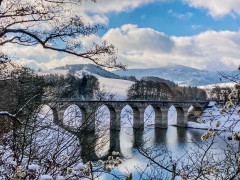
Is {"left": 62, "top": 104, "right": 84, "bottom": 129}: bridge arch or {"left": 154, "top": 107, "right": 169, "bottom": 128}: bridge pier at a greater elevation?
{"left": 62, "top": 104, "right": 84, "bottom": 129}: bridge arch

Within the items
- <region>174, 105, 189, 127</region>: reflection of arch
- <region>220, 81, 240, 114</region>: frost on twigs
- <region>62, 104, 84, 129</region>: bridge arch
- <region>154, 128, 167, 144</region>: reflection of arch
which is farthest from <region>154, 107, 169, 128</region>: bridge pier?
<region>220, 81, 240, 114</region>: frost on twigs

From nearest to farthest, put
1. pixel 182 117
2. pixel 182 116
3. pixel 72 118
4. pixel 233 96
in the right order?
pixel 233 96 < pixel 72 118 < pixel 182 117 < pixel 182 116

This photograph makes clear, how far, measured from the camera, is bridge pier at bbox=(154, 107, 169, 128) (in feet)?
127

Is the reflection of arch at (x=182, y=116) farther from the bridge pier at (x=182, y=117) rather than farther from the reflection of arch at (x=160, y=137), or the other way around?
the reflection of arch at (x=160, y=137)

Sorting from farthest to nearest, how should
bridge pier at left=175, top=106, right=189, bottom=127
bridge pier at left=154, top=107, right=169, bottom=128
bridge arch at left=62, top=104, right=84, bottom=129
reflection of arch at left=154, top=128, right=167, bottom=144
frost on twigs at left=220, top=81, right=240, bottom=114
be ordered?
bridge pier at left=175, top=106, right=189, bottom=127, bridge pier at left=154, top=107, right=169, bottom=128, reflection of arch at left=154, top=128, right=167, bottom=144, bridge arch at left=62, top=104, right=84, bottom=129, frost on twigs at left=220, top=81, right=240, bottom=114

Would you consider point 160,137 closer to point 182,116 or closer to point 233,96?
point 182,116

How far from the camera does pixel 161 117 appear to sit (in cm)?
3962

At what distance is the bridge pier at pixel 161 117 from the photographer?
38.8m

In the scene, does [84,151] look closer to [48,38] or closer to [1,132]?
[1,132]

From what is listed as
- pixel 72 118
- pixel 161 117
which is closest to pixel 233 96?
pixel 72 118

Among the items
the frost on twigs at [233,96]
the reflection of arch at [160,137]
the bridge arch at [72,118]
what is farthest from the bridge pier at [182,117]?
the frost on twigs at [233,96]

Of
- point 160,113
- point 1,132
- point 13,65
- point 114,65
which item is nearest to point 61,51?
point 114,65

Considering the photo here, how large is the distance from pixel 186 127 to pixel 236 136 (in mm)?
40715

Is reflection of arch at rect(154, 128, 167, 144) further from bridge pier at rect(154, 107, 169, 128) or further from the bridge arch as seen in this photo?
the bridge arch
